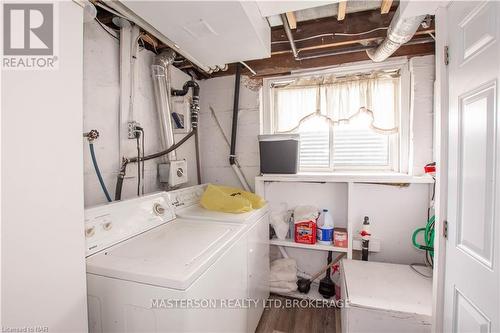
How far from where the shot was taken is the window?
212 centimetres

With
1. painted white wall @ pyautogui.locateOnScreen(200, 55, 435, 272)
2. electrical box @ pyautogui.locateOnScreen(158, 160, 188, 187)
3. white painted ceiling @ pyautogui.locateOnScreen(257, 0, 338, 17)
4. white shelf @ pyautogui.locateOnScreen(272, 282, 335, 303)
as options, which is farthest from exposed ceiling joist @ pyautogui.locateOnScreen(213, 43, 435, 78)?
white shelf @ pyautogui.locateOnScreen(272, 282, 335, 303)

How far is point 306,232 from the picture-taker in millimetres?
2025

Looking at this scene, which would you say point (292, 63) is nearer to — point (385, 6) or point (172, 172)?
point (385, 6)

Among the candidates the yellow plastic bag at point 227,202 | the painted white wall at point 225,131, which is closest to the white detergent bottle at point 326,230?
the yellow plastic bag at point 227,202

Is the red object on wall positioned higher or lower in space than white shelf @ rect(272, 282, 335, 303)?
higher

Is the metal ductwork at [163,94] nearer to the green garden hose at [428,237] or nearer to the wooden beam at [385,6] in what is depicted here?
the wooden beam at [385,6]

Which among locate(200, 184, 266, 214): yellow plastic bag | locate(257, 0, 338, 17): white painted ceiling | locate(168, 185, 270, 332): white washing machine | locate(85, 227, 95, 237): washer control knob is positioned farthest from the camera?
locate(200, 184, 266, 214): yellow plastic bag

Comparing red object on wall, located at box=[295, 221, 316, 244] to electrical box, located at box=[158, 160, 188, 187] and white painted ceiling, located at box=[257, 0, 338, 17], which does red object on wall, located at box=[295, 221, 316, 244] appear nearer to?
electrical box, located at box=[158, 160, 188, 187]

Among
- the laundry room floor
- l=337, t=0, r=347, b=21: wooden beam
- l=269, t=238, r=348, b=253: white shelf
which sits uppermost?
l=337, t=0, r=347, b=21: wooden beam

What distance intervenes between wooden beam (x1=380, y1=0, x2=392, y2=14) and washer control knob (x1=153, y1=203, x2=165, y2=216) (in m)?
2.03

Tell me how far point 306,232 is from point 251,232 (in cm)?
72

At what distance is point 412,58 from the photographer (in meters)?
1.98

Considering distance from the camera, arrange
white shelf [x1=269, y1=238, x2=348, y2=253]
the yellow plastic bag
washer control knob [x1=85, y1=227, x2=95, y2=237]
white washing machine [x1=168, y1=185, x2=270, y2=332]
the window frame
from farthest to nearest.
Result: the window frame
white shelf [x1=269, y1=238, x2=348, y2=253]
the yellow plastic bag
white washing machine [x1=168, y1=185, x2=270, y2=332]
washer control knob [x1=85, y1=227, x2=95, y2=237]

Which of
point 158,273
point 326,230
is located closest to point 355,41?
point 326,230
